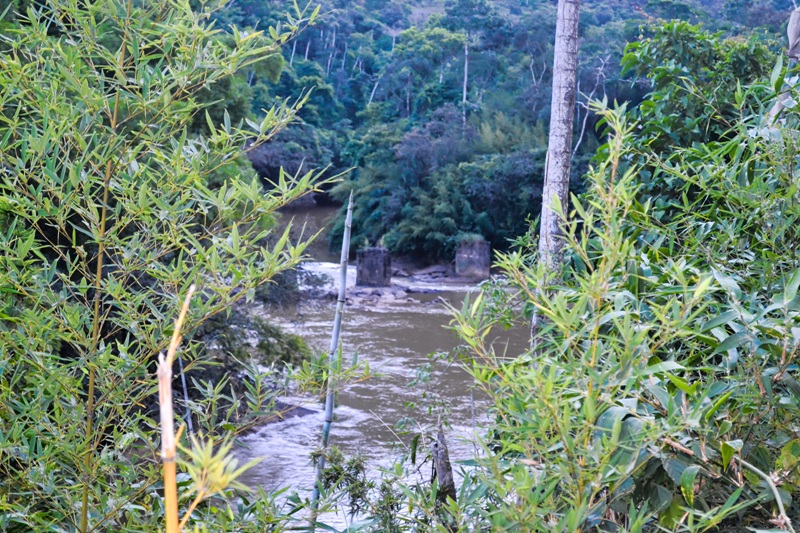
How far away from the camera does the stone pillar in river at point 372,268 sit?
16.0 meters

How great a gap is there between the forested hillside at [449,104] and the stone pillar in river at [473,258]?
2.97 ft

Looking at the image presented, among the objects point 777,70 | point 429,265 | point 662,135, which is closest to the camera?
point 777,70

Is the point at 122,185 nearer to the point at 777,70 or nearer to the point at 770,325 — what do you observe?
the point at 770,325

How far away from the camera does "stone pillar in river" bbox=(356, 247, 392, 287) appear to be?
16.0m

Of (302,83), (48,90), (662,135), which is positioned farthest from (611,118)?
(302,83)

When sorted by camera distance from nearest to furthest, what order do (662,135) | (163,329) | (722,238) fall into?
(163,329) → (722,238) → (662,135)

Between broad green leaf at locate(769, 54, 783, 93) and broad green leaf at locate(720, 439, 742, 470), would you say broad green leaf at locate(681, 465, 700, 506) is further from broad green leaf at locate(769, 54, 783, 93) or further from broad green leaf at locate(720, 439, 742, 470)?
broad green leaf at locate(769, 54, 783, 93)

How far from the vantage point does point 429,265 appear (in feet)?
67.1

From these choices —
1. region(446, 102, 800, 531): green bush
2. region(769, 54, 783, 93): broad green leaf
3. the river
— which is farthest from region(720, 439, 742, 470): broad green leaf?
region(769, 54, 783, 93): broad green leaf

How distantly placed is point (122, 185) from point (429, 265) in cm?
1910

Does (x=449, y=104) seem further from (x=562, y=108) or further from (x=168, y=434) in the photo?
(x=168, y=434)

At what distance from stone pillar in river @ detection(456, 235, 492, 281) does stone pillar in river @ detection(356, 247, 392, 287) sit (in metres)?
3.06

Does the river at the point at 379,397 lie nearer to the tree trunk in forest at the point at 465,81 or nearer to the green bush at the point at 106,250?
the green bush at the point at 106,250

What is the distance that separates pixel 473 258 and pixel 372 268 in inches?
141
